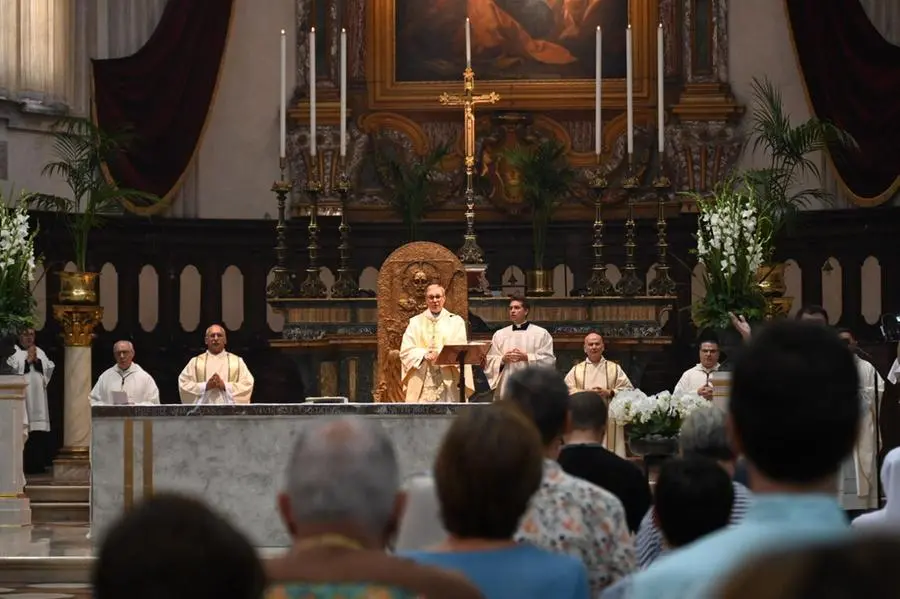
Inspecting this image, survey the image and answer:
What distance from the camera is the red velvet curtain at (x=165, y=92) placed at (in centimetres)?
1759

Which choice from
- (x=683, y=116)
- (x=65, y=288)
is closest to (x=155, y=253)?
(x=65, y=288)

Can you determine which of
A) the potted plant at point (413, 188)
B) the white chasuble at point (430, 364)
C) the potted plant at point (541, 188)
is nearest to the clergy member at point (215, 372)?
the white chasuble at point (430, 364)

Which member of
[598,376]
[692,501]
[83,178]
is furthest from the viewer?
[83,178]

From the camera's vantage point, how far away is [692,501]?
3.86m

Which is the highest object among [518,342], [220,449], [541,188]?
[541,188]

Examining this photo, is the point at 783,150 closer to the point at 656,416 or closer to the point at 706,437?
the point at 656,416

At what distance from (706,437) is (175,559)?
3077 mm

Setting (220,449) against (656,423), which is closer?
(656,423)

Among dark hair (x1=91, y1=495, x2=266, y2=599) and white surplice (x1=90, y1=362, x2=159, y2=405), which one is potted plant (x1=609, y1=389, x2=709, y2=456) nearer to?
white surplice (x1=90, y1=362, x2=159, y2=405)

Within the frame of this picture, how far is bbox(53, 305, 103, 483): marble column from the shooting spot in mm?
15398

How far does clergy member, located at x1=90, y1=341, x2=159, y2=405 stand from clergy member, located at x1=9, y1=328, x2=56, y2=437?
691 mm

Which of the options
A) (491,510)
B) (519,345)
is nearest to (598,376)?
(519,345)

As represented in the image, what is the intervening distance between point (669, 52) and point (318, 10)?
390cm

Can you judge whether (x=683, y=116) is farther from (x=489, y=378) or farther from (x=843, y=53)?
(x=489, y=378)
